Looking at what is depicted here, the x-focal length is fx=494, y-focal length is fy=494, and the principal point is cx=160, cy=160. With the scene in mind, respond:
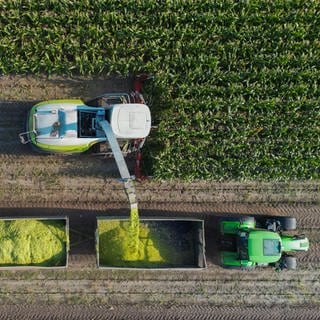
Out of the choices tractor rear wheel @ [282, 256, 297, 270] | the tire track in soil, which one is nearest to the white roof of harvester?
the tire track in soil

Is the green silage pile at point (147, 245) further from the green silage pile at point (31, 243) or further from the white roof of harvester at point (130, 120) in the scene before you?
the white roof of harvester at point (130, 120)

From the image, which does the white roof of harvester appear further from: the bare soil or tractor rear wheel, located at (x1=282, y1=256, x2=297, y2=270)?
tractor rear wheel, located at (x1=282, y1=256, x2=297, y2=270)

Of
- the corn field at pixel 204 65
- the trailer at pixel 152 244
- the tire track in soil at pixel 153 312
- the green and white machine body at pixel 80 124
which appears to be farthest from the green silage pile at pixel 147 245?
the green and white machine body at pixel 80 124

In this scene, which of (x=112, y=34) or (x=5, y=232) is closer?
(x=5, y=232)

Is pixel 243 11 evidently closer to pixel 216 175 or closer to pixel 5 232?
pixel 216 175

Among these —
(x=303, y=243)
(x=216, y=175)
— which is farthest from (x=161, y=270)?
(x=303, y=243)

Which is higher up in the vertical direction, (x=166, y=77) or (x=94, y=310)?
(x=166, y=77)
